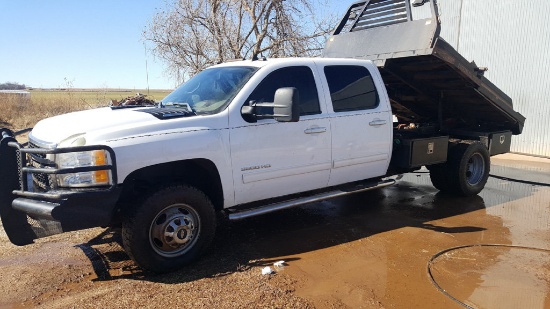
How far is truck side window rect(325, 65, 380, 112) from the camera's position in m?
5.24

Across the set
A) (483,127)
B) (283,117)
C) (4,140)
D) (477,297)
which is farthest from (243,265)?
(483,127)

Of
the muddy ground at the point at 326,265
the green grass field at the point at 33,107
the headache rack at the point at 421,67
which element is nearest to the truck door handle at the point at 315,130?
the muddy ground at the point at 326,265

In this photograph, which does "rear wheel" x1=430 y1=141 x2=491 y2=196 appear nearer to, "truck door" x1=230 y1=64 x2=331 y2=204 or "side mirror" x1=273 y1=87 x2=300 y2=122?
"truck door" x1=230 y1=64 x2=331 y2=204

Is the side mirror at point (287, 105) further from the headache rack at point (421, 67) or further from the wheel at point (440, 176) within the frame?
the wheel at point (440, 176)

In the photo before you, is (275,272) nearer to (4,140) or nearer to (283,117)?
(283,117)

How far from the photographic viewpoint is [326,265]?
427 cm

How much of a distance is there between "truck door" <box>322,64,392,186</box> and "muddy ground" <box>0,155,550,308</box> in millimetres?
756

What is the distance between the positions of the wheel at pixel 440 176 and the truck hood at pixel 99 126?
4.58m

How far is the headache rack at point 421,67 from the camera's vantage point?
229 inches

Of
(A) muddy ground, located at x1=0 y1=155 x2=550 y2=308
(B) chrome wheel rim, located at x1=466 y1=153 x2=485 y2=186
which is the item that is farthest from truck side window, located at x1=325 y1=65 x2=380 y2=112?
(B) chrome wheel rim, located at x1=466 y1=153 x2=485 y2=186

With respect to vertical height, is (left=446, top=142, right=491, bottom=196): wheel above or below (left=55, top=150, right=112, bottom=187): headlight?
below

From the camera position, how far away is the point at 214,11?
14.8 metres

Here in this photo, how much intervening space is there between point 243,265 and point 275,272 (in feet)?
1.15

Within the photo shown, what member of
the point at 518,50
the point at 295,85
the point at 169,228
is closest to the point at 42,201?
the point at 169,228
